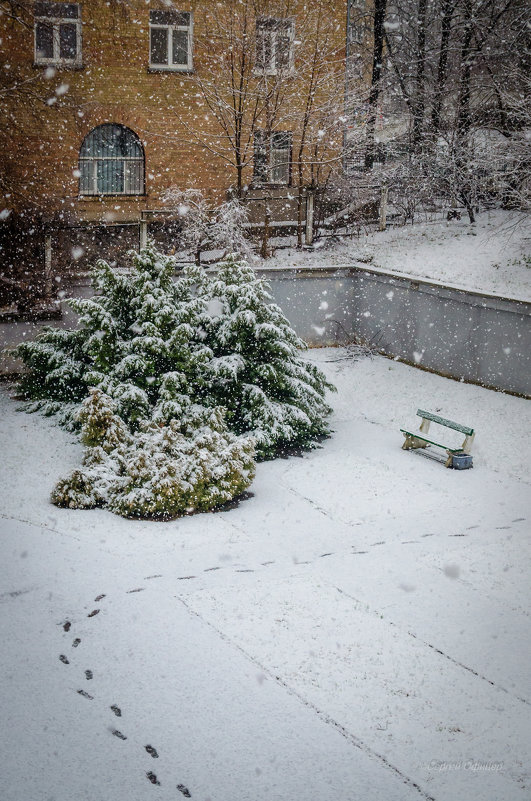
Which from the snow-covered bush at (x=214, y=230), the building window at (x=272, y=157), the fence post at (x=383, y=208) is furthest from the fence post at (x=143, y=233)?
the fence post at (x=383, y=208)

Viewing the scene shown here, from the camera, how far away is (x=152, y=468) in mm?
10438

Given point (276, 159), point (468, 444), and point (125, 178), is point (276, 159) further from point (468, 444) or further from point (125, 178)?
point (468, 444)

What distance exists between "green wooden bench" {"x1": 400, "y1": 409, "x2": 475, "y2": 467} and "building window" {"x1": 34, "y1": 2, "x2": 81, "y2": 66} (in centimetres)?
1500

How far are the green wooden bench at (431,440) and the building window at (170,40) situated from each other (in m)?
14.5

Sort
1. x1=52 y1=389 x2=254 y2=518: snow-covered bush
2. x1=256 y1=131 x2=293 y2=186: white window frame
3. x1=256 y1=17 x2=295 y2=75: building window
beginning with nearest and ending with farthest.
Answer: x1=52 y1=389 x2=254 y2=518: snow-covered bush → x1=256 y1=17 x2=295 y2=75: building window → x1=256 y1=131 x2=293 y2=186: white window frame

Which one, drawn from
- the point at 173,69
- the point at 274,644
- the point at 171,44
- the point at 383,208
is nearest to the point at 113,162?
the point at 173,69

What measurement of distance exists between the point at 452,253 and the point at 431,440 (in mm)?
7065

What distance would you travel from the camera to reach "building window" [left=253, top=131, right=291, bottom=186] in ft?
76.9

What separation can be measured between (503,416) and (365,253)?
697 cm

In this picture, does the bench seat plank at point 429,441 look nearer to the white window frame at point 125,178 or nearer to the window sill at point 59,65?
the white window frame at point 125,178

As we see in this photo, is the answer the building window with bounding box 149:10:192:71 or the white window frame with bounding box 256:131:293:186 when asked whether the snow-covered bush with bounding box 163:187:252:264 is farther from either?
the building window with bounding box 149:10:192:71

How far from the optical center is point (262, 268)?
1798 cm

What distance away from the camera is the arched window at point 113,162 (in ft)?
77.4

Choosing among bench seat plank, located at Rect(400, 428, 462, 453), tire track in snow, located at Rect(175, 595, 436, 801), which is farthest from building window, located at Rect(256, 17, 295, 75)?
tire track in snow, located at Rect(175, 595, 436, 801)
